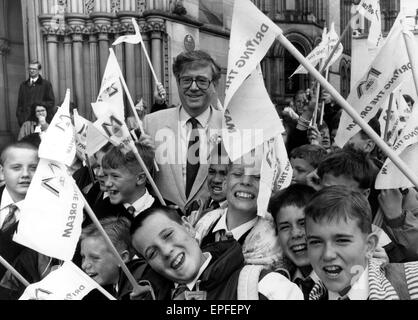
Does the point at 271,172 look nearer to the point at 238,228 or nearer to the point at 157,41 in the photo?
the point at 238,228

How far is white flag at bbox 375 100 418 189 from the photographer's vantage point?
2662 millimetres

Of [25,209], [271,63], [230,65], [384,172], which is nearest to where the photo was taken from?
[25,209]

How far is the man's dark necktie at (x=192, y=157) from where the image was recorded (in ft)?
11.5

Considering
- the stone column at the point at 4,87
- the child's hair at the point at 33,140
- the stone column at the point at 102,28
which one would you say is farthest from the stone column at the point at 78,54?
the child's hair at the point at 33,140

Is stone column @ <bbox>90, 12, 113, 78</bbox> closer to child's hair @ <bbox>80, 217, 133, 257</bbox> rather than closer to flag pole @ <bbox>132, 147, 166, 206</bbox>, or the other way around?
flag pole @ <bbox>132, 147, 166, 206</bbox>

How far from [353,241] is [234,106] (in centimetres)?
98

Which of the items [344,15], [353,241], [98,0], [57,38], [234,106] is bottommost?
[353,241]

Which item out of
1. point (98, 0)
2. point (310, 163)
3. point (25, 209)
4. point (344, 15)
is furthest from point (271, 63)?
point (25, 209)

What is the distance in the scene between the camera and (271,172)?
8.71 ft

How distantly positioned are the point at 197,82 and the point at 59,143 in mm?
1107

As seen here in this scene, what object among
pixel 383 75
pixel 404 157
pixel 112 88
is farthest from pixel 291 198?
pixel 112 88
